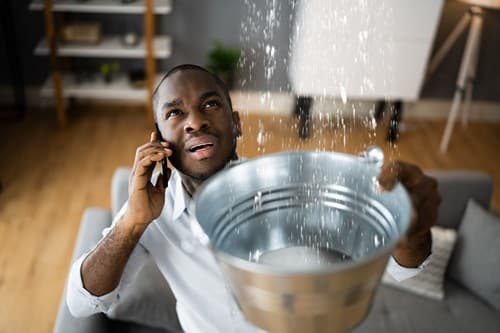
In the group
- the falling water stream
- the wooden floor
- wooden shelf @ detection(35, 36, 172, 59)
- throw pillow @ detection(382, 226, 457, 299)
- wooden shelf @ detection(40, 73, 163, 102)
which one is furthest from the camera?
wooden shelf @ detection(40, 73, 163, 102)

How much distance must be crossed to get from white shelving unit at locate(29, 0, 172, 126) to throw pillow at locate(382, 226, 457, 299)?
5.84 ft

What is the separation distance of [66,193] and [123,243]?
6.54 feet

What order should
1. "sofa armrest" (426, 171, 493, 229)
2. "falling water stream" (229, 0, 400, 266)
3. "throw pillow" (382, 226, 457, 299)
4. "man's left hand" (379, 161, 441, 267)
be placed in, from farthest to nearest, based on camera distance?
"falling water stream" (229, 0, 400, 266), "sofa armrest" (426, 171, 493, 229), "throw pillow" (382, 226, 457, 299), "man's left hand" (379, 161, 441, 267)

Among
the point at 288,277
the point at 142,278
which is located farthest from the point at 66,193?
the point at 288,277

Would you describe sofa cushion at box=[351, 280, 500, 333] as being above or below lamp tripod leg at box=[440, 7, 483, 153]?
below

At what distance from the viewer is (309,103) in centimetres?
224

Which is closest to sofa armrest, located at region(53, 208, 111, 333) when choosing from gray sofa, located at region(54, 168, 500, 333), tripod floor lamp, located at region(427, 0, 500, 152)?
gray sofa, located at region(54, 168, 500, 333)

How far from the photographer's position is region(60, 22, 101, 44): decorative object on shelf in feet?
10.1

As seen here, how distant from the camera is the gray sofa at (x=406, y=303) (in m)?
1.63

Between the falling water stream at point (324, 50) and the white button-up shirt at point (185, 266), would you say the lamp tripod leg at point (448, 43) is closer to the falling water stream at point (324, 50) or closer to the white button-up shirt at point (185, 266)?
the falling water stream at point (324, 50)

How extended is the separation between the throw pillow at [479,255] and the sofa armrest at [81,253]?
1132 millimetres

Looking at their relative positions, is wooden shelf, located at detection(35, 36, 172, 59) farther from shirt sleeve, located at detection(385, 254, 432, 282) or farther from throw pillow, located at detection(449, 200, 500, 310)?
shirt sleeve, located at detection(385, 254, 432, 282)

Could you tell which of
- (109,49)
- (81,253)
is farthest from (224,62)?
(81,253)

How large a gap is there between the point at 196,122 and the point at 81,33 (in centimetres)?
253
